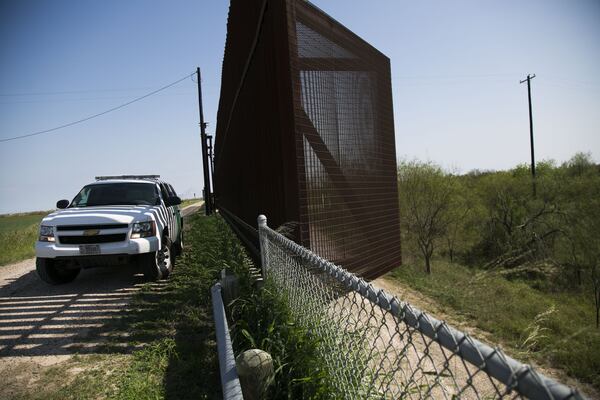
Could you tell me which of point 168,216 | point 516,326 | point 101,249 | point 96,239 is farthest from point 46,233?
point 516,326

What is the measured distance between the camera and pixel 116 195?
302 inches

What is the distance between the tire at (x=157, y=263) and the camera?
21.3ft

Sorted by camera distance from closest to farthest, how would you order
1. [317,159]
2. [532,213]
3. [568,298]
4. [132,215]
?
[317,159]
[132,215]
[568,298]
[532,213]

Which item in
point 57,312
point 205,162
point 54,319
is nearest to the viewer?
point 54,319

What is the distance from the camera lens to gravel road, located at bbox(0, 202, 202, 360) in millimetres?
4074

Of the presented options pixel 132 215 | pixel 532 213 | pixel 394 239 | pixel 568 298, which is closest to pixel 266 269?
pixel 132 215

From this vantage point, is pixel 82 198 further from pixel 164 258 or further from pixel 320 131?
pixel 320 131

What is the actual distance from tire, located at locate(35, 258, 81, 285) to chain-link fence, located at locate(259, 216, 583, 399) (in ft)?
15.2

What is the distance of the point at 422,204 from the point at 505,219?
11410 mm

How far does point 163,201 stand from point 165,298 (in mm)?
2855

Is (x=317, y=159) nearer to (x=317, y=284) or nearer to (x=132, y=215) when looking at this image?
(x=317, y=284)

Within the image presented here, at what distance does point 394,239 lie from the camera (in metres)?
7.59

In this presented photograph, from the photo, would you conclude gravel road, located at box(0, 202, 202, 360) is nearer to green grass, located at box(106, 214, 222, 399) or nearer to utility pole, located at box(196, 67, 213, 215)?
green grass, located at box(106, 214, 222, 399)

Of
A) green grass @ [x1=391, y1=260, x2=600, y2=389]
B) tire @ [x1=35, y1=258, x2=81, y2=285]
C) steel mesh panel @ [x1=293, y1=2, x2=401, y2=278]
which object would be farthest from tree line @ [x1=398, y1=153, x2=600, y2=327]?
tire @ [x1=35, y1=258, x2=81, y2=285]
